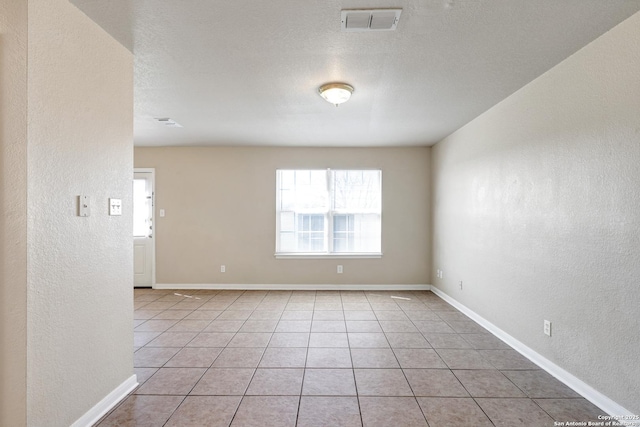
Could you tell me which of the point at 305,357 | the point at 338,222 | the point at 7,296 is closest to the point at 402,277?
the point at 338,222

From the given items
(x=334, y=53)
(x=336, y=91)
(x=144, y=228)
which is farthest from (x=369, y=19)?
(x=144, y=228)

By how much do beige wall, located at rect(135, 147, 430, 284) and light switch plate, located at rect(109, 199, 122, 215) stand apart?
10.7 ft

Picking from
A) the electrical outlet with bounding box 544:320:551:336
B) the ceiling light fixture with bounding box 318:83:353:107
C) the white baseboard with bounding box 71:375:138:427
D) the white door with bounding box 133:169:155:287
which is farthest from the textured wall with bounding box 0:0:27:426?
the white door with bounding box 133:169:155:287

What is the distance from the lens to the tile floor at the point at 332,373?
2039 millimetres

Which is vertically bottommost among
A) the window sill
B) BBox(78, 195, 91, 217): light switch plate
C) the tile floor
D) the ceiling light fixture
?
the tile floor

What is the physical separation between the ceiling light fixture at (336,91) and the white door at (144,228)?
386 cm

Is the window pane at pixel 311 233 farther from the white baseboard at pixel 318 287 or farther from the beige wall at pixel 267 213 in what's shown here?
the white baseboard at pixel 318 287

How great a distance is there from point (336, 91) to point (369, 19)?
0.95 m

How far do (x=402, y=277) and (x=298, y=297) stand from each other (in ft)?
5.90

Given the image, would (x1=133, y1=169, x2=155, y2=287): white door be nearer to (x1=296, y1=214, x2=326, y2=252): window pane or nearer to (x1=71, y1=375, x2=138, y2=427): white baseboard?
(x1=296, y1=214, x2=326, y2=252): window pane

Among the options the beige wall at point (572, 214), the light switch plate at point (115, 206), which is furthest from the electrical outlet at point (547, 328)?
the light switch plate at point (115, 206)

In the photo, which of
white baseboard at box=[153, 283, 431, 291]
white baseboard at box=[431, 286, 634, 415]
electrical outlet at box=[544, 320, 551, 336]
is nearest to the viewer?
white baseboard at box=[431, 286, 634, 415]

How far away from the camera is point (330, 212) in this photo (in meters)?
5.52

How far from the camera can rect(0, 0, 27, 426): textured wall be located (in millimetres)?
1497
